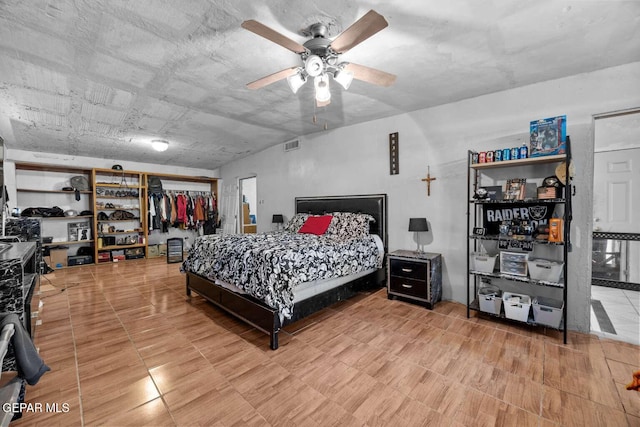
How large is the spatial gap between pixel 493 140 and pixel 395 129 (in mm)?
1237

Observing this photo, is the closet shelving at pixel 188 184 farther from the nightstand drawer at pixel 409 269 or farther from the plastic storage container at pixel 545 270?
the plastic storage container at pixel 545 270

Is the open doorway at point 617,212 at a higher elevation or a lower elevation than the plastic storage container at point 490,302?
higher

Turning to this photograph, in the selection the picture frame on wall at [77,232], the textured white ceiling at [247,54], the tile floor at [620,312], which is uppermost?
the textured white ceiling at [247,54]

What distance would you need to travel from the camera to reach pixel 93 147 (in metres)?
4.91

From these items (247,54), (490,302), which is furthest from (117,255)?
(490,302)

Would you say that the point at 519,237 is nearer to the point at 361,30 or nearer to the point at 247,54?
the point at 361,30

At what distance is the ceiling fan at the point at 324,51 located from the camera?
154 centimetres

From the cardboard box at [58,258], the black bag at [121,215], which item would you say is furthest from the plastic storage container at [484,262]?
the cardboard box at [58,258]

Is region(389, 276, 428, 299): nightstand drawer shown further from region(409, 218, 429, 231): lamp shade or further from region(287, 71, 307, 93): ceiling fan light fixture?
region(287, 71, 307, 93): ceiling fan light fixture

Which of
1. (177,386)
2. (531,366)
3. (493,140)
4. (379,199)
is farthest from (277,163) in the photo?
(531,366)

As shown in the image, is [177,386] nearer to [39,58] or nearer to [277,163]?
[39,58]

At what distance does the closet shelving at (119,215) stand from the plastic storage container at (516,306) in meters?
6.84

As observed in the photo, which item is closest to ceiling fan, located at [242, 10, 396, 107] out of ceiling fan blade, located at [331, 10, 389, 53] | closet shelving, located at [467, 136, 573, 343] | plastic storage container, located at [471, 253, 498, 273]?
ceiling fan blade, located at [331, 10, 389, 53]

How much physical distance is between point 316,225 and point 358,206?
2.43 ft
